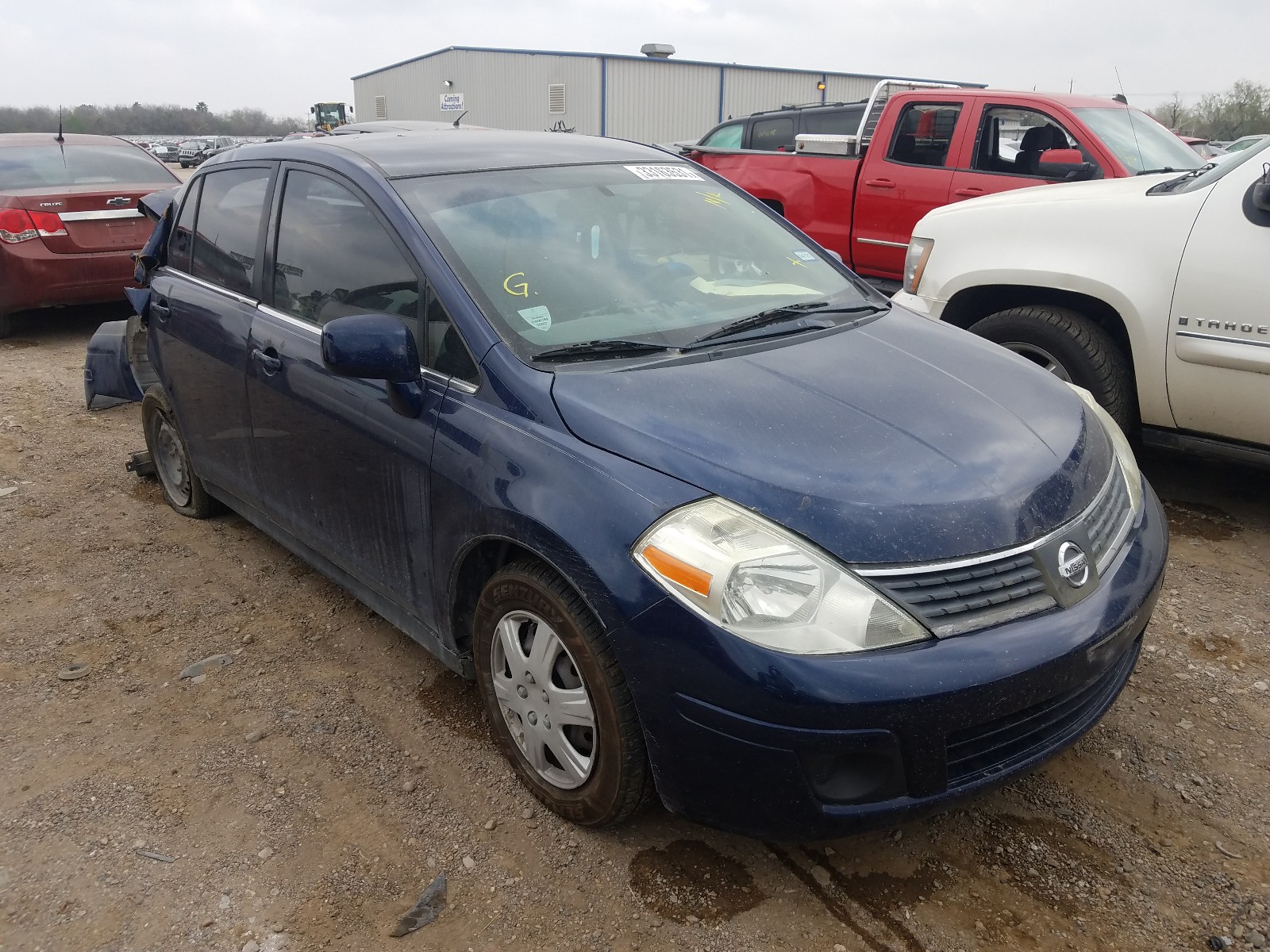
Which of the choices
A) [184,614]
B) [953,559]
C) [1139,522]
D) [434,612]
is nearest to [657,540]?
[953,559]

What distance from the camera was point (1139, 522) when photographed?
2.57 m

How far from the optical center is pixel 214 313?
3.70m

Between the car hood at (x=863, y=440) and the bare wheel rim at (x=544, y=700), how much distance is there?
554mm

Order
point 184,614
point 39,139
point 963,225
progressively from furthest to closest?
point 39,139, point 963,225, point 184,614

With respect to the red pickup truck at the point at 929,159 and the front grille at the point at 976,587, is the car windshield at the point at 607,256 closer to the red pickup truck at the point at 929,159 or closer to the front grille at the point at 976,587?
the front grille at the point at 976,587

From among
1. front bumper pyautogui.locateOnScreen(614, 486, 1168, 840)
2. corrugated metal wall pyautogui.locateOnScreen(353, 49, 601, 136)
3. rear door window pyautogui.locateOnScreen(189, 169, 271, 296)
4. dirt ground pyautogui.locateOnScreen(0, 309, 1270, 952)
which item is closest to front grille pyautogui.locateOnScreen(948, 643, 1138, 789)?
front bumper pyautogui.locateOnScreen(614, 486, 1168, 840)

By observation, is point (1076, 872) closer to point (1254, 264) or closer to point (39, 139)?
point (1254, 264)

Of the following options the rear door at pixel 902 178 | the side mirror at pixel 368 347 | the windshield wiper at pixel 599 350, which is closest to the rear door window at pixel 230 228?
the side mirror at pixel 368 347

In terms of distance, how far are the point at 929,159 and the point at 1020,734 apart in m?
6.01

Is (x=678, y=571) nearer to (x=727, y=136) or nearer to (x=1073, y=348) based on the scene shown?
(x=1073, y=348)

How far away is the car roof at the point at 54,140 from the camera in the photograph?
8.23 metres

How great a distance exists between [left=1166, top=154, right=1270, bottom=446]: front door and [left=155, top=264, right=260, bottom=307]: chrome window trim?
3.76 m

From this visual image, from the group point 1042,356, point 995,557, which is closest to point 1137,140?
point 1042,356

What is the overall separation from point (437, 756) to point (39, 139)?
813cm
